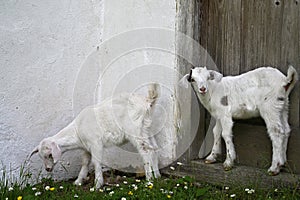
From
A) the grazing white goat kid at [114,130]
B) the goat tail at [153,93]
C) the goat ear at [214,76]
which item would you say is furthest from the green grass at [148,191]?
the goat ear at [214,76]

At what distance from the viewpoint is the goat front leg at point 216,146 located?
186 inches

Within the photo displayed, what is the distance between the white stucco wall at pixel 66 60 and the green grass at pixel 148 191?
463 millimetres

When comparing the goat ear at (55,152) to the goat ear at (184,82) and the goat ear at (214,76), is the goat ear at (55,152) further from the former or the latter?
the goat ear at (214,76)

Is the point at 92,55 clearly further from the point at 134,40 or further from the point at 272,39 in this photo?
the point at 272,39

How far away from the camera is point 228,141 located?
14.8ft

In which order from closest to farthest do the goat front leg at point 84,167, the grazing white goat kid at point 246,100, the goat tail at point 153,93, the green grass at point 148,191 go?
the green grass at point 148,191
the grazing white goat kid at point 246,100
the goat tail at point 153,93
the goat front leg at point 84,167

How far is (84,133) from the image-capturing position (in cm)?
474

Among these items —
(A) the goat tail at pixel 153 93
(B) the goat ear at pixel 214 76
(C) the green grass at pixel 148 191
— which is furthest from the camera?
(A) the goat tail at pixel 153 93

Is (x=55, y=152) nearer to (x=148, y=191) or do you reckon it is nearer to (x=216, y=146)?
(x=148, y=191)

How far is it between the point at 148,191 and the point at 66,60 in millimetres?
1752

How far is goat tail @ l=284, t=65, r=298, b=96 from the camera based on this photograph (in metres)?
4.12

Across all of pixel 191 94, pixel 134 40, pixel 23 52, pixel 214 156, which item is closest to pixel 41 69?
pixel 23 52

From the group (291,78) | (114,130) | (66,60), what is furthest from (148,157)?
(291,78)

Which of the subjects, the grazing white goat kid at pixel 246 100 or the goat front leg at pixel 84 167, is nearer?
the grazing white goat kid at pixel 246 100
